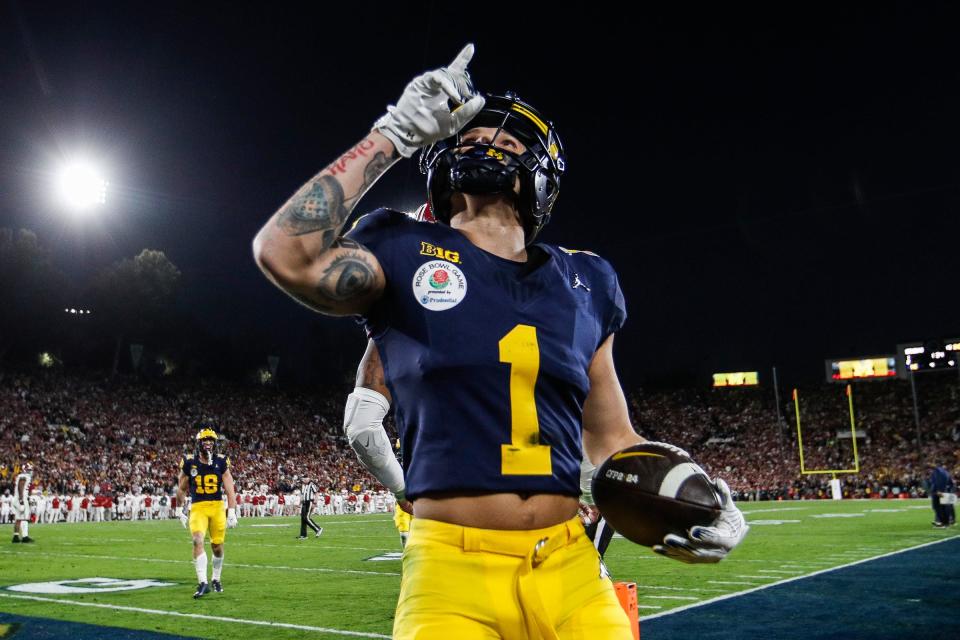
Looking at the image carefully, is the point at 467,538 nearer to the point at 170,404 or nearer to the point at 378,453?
the point at 378,453

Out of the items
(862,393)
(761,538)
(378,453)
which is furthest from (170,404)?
(378,453)

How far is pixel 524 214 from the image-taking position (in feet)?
9.23

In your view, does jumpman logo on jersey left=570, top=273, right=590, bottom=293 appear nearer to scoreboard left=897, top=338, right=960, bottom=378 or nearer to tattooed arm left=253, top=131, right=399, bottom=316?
tattooed arm left=253, top=131, right=399, bottom=316

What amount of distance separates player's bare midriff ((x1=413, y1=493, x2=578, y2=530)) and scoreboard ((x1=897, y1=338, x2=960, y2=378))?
148 feet

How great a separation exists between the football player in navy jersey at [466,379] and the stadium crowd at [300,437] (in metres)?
34.8

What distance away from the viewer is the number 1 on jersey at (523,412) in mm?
2346

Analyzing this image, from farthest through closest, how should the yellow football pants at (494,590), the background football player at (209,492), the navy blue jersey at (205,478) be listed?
the navy blue jersey at (205,478) < the background football player at (209,492) < the yellow football pants at (494,590)

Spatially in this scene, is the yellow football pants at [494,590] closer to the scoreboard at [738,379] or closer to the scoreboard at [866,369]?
the scoreboard at [866,369]

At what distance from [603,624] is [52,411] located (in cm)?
4462

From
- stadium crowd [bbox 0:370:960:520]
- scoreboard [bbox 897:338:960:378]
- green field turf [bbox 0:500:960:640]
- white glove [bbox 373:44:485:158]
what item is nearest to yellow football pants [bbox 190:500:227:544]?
green field turf [bbox 0:500:960:640]

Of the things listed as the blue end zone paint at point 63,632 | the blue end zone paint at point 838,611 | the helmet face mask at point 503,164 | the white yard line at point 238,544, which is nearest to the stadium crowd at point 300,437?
the white yard line at point 238,544

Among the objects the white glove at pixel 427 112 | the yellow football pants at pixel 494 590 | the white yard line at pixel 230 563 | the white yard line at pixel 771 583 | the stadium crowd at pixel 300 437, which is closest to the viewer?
the yellow football pants at pixel 494 590

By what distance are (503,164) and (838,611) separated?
7918mm

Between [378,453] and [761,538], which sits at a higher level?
[378,453]
